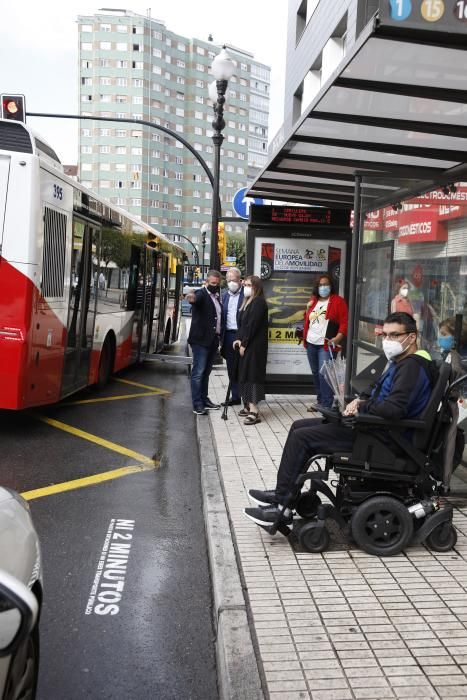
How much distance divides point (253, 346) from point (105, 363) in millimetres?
3783

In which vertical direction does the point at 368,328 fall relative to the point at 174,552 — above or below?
above

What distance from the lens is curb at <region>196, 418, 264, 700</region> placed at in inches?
118

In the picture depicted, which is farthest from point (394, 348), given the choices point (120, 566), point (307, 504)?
point (120, 566)

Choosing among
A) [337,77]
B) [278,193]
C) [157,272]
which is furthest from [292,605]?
[157,272]

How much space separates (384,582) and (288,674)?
1186 millimetres

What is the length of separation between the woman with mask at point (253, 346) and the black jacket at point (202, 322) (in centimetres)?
62

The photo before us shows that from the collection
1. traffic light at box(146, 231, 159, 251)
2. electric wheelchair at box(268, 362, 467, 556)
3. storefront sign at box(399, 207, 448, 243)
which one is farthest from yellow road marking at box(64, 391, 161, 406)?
electric wheelchair at box(268, 362, 467, 556)

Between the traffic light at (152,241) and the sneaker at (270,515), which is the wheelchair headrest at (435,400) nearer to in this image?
the sneaker at (270,515)

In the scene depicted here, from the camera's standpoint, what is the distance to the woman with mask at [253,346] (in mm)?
8789

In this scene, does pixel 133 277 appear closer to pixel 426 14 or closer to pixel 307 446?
pixel 307 446

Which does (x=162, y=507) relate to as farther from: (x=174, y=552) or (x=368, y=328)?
(x=368, y=328)

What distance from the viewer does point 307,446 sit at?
178 inches

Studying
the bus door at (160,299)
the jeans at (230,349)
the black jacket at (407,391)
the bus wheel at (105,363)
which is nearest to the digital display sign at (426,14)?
the black jacket at (407,391)

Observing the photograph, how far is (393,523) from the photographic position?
14.6 ft
